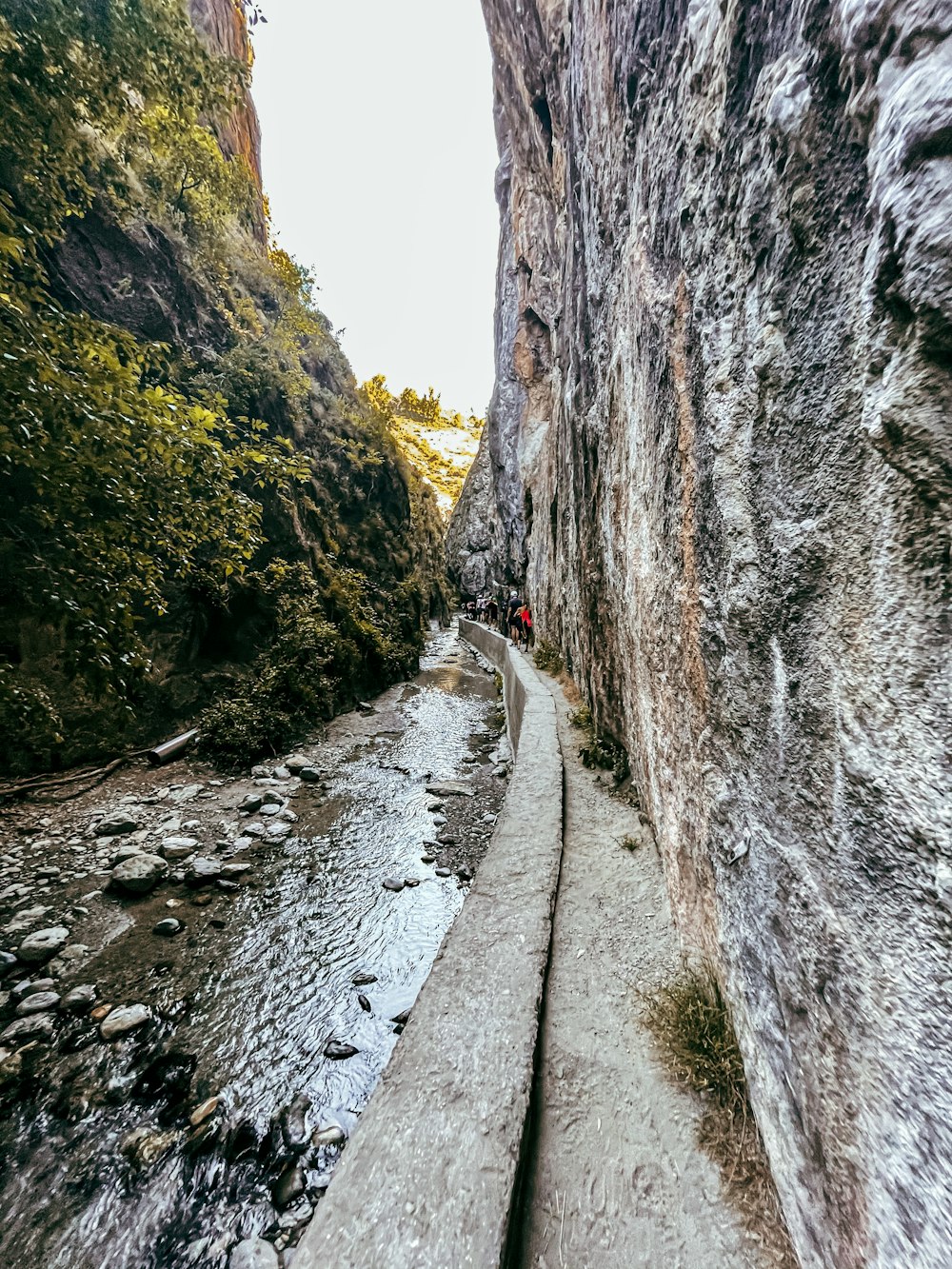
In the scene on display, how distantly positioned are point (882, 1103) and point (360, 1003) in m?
2.90

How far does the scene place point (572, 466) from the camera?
7.41 metres

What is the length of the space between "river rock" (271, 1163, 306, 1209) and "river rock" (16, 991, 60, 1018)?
1.74m


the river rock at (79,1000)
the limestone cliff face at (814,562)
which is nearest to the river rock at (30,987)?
the river rock at (79,1000)

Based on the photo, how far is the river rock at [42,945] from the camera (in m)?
3.06

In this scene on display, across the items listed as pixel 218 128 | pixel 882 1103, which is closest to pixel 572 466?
pixel 882 1103

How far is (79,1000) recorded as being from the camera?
282 centimetres

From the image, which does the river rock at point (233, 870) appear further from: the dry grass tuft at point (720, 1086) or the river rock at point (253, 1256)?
the dry grass tuft at point (720, 1086)

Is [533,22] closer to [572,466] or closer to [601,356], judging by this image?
[572,466]

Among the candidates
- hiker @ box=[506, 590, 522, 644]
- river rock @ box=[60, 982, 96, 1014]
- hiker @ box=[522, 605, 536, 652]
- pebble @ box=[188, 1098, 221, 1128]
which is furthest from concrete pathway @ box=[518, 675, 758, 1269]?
hiker @ box=[506, 590, 522, 644]

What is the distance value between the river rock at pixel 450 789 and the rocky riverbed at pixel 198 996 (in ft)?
1.65

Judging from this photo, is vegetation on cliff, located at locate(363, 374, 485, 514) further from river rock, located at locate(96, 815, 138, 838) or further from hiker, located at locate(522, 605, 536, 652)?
river rock, located at locate(96, 815, 138, 838)

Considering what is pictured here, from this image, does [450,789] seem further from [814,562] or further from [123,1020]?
[814,562]

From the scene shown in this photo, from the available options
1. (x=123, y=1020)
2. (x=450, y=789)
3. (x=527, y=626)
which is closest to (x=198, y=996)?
(x=123, y=1020)

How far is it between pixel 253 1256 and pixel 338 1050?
2.84ft
